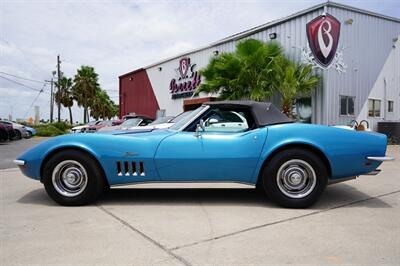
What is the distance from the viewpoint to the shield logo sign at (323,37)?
13773 millimetres

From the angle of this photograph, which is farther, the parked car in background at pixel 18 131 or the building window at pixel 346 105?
the parked car in background at pixel 18 131

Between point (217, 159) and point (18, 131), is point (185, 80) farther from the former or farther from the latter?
point (217, 159)

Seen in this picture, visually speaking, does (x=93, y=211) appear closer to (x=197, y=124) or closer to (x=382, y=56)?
(x=197, y=124)

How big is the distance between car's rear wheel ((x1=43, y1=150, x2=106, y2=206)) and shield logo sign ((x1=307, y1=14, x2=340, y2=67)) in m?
11.7

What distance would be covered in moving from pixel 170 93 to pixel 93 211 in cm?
2106

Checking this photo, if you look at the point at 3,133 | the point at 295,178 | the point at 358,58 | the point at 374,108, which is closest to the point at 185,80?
the point at 3,133

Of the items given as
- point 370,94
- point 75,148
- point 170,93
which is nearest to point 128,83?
point 170,93

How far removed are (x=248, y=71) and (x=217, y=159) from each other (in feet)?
33.4

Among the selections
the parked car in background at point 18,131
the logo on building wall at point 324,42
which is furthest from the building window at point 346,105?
the parked car in background at point 18,131

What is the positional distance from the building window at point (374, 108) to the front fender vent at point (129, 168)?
13.9 m

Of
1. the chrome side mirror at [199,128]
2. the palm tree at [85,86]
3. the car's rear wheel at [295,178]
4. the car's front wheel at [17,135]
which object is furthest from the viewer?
the palm tree at [85,86]

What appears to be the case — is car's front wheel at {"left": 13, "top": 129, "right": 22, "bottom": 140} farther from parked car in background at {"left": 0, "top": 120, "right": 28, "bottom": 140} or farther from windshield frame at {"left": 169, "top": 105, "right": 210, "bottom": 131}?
windshield frame at {"left": 169, "top": 105, "right": 210, "bottom": 131}

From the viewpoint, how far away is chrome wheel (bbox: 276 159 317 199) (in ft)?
14.0

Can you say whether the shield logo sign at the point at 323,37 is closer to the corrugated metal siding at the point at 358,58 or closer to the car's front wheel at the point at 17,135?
the corrugated metal siding at the point at 358,58
